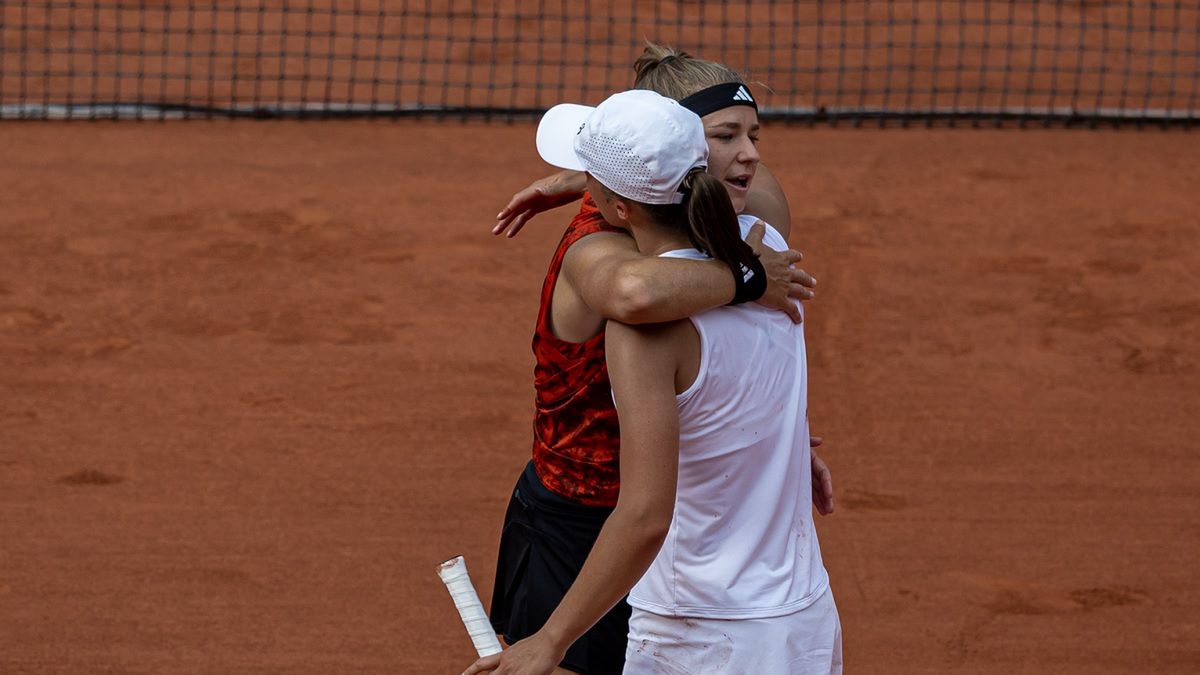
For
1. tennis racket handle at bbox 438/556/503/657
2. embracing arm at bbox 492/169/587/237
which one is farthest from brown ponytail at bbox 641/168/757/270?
embracing arm at bbox 492/169/587/237

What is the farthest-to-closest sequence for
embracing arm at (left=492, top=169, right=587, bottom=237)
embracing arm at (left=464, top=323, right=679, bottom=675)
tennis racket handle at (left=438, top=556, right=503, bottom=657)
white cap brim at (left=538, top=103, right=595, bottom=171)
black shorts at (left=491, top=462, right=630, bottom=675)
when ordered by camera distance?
embracing arm at (left=492, top=169, right=587, bottom=237)
black shorts at (left=491, top=462, right=630, bottom=675)
white cap brim at (left=538, top=103, right=595, bottom=171)
tennis racket handle at (left=438, top=556, right=503, bottom=657)
embracing arm at (left=464, top=323, right=679, bottom=675)

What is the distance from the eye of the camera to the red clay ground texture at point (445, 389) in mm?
4918

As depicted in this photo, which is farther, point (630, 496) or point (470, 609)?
point (470, 609)

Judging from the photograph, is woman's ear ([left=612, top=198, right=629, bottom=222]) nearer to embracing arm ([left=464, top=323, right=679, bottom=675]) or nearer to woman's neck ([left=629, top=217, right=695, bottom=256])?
woman's neck ([left=629, top=217, right=695, bottom=256])

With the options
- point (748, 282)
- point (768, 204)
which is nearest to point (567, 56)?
point (768, 204)

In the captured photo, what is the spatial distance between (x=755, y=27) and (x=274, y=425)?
630 centimetres

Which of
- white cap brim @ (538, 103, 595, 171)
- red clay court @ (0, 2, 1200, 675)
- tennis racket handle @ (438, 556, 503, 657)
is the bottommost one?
red clay court @ (0, 2, 1200, 675)

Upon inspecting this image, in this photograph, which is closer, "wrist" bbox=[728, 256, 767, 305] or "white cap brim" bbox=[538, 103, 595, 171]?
"wrist" bbox=[728, 256, 767, 305]

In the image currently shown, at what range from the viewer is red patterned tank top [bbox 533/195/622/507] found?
2.88 meters

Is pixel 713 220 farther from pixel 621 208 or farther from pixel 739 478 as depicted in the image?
pixel 739 478

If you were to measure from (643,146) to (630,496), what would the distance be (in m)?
0.57

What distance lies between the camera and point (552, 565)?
3268 millimetres

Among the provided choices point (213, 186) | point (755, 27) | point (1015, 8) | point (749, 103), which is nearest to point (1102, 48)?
point (1015, 8)

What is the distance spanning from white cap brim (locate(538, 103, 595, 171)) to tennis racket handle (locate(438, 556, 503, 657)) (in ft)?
2.55
